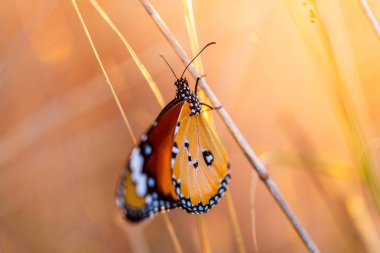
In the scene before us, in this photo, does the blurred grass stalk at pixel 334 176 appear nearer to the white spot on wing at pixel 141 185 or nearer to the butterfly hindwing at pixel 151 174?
the butterfly hindwing at pixel 151 174

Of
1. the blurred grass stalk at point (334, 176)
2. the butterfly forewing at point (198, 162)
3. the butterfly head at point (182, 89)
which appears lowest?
the blurred grass stalk at point (334, 176)

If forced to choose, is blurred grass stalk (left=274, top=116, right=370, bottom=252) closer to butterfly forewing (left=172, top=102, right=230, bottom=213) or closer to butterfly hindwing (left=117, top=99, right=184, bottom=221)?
butterfly forewing (left=172, top=102, right=230, bottom=213)

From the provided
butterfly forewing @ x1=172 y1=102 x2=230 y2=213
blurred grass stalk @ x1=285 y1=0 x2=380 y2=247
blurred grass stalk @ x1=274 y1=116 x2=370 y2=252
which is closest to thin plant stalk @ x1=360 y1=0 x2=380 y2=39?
blurred grass stalk @ x1=285 y1=0 x2=380 y2=247

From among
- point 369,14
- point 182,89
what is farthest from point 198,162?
point 369,14

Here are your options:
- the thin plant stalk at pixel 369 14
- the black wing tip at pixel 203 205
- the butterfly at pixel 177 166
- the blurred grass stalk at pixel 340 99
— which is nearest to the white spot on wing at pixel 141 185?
the butterfly at pixel 177 166

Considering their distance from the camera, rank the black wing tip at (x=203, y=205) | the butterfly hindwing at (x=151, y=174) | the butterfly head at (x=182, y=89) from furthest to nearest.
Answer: the butterfly head at (x=182, y=89) < the black wing tip at (x=203, y=205) < the butterfly hindwing at (x=151, y=174)

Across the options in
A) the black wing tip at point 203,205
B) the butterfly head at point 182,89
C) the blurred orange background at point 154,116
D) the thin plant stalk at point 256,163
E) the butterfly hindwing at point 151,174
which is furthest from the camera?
the blurred orange background at point 154,116

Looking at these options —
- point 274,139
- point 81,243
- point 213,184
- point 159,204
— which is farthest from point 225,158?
point 274,139

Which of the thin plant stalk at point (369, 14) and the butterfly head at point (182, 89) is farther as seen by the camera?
the butterfly head at point (182, 89)
